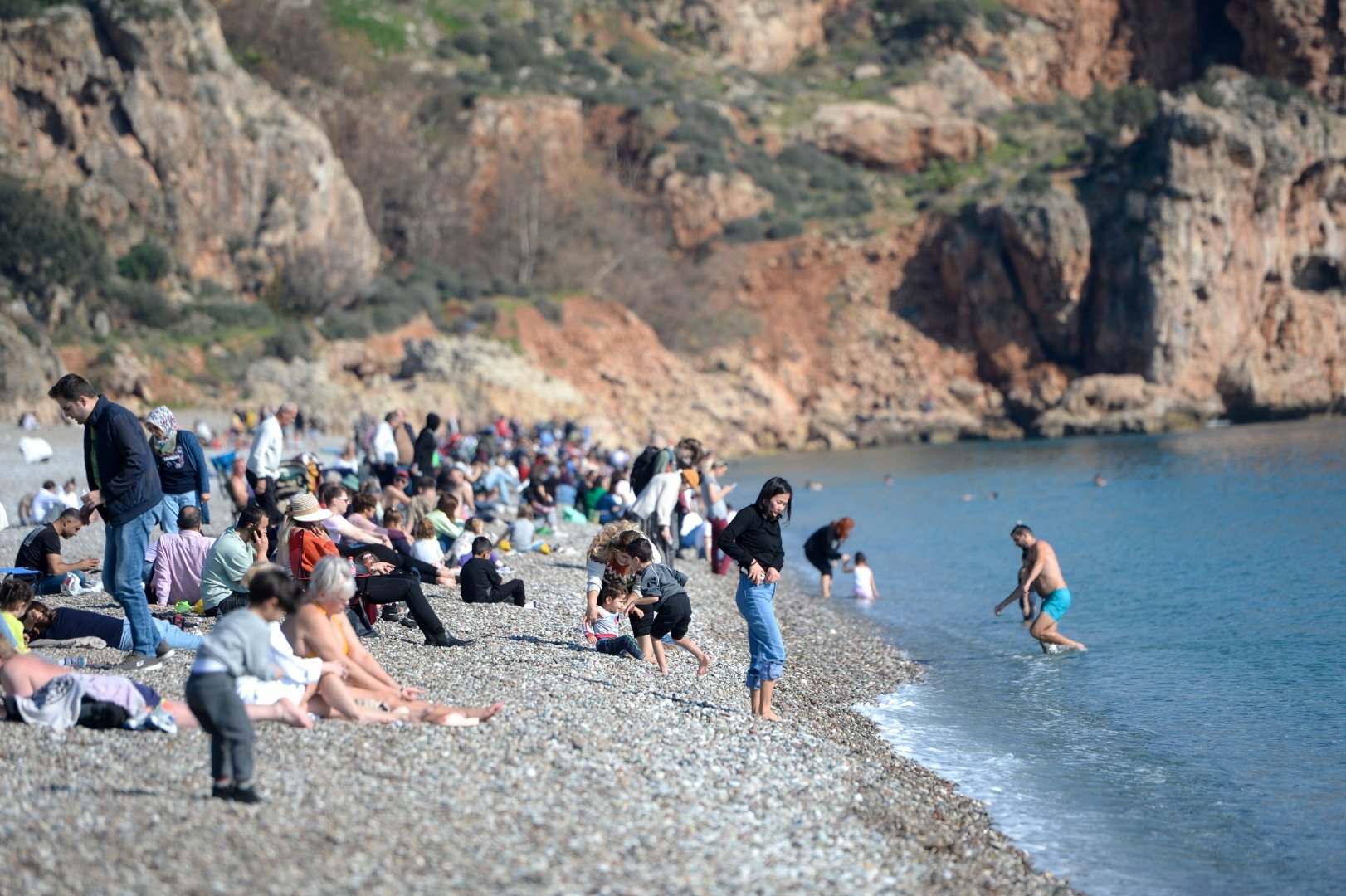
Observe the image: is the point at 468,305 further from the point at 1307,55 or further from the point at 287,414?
the point at 1307,55

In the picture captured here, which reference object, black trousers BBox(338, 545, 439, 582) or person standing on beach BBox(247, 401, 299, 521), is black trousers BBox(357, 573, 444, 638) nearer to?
black trousers BBox(338, 545, 439, 582)

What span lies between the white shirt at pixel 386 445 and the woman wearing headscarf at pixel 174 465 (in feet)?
17.9

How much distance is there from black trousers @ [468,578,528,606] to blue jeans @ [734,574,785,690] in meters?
4.20

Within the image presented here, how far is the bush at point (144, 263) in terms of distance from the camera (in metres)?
35.8

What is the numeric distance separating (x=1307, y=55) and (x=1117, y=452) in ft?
104

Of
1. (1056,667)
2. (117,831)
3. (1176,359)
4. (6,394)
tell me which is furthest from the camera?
(1176,359)

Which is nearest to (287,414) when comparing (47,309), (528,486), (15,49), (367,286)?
(528,486)

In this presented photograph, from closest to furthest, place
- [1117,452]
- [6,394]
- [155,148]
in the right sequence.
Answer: [6,394]
[155,148]
[1117,452]

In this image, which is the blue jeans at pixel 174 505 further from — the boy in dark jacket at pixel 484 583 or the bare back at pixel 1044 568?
the bare back at pixel 1044 568

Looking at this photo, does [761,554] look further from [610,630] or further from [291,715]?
[291,715]

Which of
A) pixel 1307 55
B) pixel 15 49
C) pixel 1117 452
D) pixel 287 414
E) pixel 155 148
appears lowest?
pixel 1117 452

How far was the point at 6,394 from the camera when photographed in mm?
26094

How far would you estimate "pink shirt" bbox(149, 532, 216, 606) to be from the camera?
10219 mm

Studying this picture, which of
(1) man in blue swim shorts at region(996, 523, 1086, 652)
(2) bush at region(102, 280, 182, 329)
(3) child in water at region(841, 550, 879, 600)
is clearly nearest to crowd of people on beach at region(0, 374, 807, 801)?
(3) child in water at region(841, 550, 879, 600)
